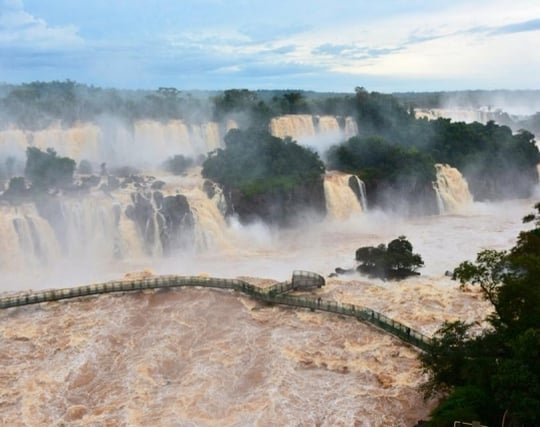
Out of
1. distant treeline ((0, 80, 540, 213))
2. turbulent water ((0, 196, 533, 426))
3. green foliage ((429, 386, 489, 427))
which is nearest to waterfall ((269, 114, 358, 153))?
distant treeline ((0, 80, 540, 213))

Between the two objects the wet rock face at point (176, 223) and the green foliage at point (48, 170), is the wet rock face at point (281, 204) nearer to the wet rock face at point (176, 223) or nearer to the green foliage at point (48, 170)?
the wet rock face at point (176, 223)

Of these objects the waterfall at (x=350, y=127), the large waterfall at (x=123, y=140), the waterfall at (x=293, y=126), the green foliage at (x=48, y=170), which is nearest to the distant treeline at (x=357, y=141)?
the waterfall at (x=350, y=127)

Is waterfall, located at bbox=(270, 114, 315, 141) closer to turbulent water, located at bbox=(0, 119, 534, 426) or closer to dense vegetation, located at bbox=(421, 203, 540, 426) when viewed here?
turbulent water, located at bbox=(0, 119, 534, 426)

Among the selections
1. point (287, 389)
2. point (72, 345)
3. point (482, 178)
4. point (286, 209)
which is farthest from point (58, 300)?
point (482, 178)

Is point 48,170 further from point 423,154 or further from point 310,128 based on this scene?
point 423,154

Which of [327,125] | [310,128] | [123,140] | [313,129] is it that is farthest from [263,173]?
[327,125]
